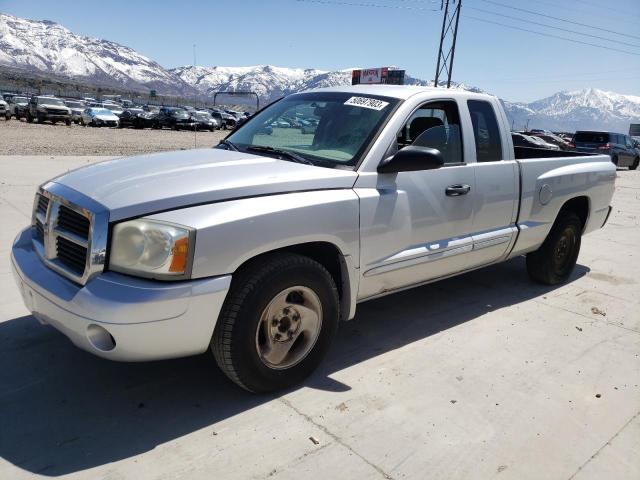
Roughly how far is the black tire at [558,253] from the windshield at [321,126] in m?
2.52

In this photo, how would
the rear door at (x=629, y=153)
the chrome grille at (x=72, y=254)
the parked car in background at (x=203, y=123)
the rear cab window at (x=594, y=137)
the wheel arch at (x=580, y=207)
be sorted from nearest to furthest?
1. the chrome grille at (x=72, y=254)
2. the wheel arch at (x=580, y=207)
3. the rear cab window at (x=594, y=137)
4. the rear door at (x=629, y=153)
5. the parked car in background at (x=203, y=123)

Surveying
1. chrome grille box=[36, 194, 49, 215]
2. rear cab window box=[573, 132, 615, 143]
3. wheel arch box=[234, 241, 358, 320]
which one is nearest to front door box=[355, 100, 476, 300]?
wheel arch box=[234, 241, 358, 320]

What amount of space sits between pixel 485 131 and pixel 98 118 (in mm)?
35846

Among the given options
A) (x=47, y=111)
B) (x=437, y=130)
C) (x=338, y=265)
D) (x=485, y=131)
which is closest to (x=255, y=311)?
(x=338, y=265)

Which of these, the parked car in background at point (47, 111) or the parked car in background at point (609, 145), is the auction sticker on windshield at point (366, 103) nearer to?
the parked car in background at point (609, 145)

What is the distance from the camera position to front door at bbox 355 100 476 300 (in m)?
3.37

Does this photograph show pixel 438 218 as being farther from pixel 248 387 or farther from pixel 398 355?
pixel 248 387

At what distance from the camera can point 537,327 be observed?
4359 millimetres

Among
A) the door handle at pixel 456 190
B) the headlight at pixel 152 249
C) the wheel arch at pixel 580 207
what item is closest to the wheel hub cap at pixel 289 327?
the headlight at pixel 152 249

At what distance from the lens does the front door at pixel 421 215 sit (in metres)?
3.37

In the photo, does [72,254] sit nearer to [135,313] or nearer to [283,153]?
[135,313]

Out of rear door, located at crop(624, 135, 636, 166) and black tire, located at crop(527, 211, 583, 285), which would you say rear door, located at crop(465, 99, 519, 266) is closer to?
black tire, located at crop(527, 211, 583, 285)

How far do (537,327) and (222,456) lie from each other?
289cm

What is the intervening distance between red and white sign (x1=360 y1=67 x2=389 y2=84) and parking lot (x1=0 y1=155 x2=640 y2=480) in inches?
2410
